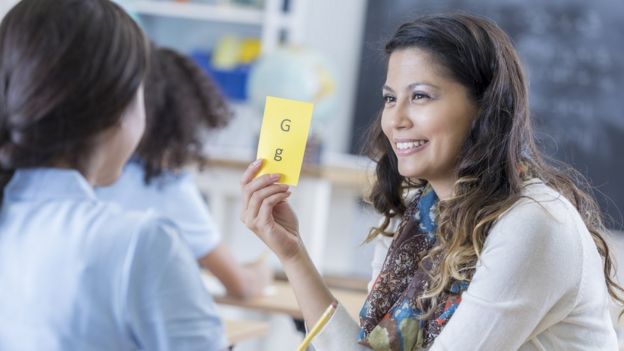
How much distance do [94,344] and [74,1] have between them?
1.48 ft

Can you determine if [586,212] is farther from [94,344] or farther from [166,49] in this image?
[166,49]

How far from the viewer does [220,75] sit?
486cm

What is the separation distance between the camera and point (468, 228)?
1648mm

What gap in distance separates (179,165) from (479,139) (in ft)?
4.34

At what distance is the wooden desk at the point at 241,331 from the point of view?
244 centimetres

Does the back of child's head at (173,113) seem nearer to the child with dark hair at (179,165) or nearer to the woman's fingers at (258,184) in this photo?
the child with dark hair at (179,165)

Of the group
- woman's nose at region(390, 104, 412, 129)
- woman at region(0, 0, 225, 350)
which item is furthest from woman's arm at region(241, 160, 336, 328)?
woman at region(0, 0, 225, 350)

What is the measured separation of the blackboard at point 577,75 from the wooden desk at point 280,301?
5.65ft

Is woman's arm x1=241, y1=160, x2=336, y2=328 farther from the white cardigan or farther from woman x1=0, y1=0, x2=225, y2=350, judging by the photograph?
woman x1=0, y1=0, x2=225, y2=350

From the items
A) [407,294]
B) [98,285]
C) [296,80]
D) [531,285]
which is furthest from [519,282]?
[296,80]

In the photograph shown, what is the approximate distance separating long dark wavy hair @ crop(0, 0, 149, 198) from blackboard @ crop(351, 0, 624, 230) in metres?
3.10

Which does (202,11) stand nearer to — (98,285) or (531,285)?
(531,285)

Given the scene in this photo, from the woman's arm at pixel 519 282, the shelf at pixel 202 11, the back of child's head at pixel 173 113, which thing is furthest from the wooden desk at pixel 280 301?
the shelf at pixel 202 11

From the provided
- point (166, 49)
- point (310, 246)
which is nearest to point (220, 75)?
point (310, 246)
